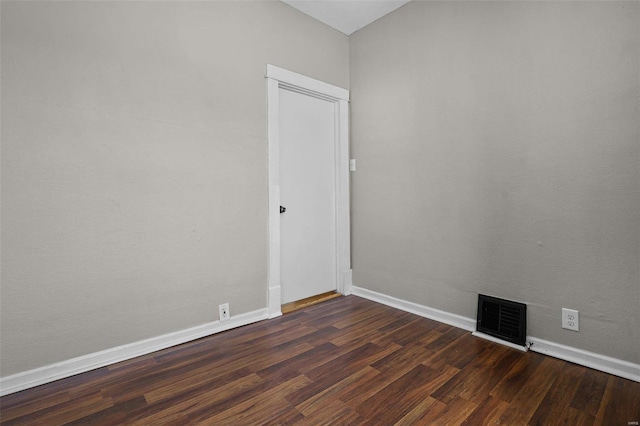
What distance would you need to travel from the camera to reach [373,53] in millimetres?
3160

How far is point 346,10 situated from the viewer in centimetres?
295

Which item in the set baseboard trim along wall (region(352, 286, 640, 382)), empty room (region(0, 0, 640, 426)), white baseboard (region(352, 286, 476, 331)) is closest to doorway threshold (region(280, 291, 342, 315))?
empty room (region(0, 0, 640, 426))

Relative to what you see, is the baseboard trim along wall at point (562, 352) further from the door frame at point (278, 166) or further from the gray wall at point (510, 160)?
the door frame at point (278, 166)

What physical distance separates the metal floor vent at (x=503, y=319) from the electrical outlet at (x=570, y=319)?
0.71 feet

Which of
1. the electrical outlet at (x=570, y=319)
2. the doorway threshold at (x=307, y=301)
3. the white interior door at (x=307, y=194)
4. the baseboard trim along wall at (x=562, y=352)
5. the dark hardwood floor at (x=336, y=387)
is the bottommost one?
the dark hardwood floor at (x=336, y=387)

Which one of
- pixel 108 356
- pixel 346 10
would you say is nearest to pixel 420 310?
pixel 108 356

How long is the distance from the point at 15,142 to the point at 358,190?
2635 millimetres

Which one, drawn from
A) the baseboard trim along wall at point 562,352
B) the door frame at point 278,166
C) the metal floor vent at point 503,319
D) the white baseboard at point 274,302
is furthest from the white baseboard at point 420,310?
the white baseboard at point 274,302

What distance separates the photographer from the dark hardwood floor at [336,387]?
1.54 m

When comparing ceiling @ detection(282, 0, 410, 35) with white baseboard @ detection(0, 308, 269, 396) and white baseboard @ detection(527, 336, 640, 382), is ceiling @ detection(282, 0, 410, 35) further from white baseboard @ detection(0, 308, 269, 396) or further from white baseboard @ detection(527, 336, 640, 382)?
white baseboard @ detection(527, 336, 640, 382)

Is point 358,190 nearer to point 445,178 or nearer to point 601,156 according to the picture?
point 445,178

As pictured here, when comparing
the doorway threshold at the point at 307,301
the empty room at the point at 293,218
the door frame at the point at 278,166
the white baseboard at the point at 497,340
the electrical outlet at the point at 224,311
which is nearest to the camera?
the empty room at the point at 293,218

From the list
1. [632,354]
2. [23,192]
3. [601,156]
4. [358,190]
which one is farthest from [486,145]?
[23,192]

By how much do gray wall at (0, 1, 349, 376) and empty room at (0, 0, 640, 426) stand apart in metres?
0.01
